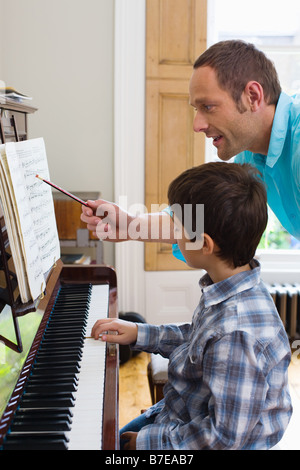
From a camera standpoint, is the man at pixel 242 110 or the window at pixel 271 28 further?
the window at pixel 271 28

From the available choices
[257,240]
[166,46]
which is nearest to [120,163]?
[166,46]

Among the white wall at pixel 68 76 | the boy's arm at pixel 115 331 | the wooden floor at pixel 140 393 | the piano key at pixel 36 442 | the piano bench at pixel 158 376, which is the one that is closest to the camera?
the piano key at pixel 36 442

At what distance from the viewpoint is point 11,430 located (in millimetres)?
940

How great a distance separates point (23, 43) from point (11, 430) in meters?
2.67

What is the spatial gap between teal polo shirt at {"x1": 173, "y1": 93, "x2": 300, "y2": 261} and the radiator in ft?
5.05

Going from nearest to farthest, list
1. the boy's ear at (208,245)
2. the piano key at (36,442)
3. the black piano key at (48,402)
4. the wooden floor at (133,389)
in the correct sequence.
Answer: the piano key at (36,442), the black piano key at (48,402), the boy's ear at (208,245), the wooden floor at (133,389)

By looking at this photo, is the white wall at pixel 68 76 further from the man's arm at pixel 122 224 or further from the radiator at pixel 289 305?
the man's arm at pixel 122 224

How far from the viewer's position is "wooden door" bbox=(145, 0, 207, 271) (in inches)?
121

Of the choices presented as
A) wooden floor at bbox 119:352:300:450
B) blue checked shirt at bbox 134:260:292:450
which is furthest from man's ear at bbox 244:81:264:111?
wooden floor at bbox 119:352:300:450

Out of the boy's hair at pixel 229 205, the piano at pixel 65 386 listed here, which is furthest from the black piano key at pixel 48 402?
the boy's hair at pixel 229 205

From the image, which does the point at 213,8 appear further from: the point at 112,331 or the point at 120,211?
the point at 112,331

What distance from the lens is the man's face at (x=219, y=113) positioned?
1546 millimetres

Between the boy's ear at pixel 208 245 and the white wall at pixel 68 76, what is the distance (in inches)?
85.4

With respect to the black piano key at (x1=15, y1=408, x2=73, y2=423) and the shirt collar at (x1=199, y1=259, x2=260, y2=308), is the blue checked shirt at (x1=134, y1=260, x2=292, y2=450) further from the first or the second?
the black piano key at (x1=15, y1=408, x2=73, y2=423)
